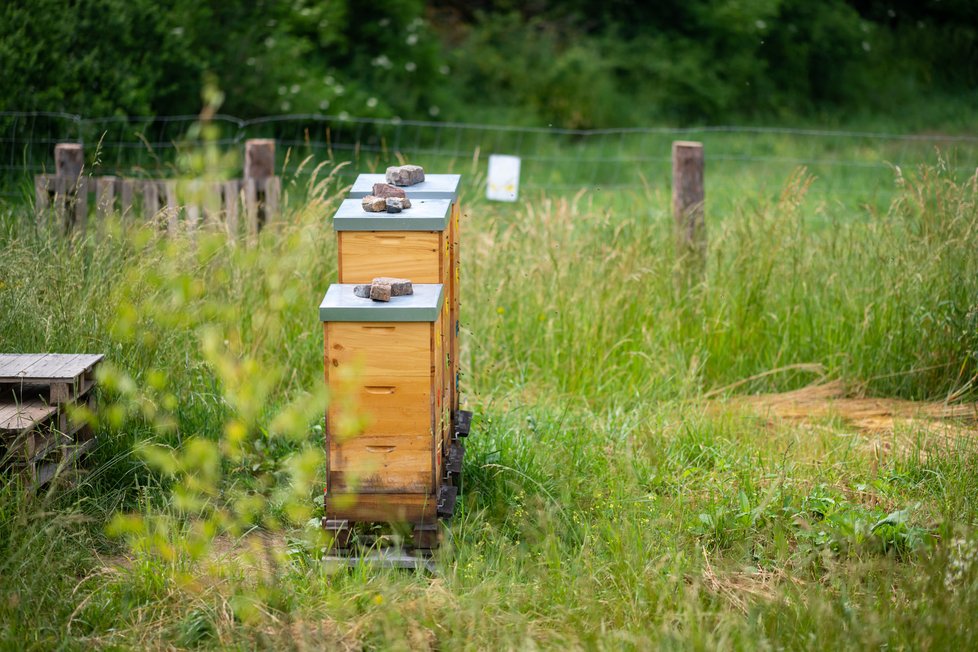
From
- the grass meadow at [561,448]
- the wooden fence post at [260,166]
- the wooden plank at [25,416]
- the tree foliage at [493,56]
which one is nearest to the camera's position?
the grass meadow at [561,448]

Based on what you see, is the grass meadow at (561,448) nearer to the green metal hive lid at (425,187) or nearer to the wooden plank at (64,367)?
the wooden plank at (64,367)

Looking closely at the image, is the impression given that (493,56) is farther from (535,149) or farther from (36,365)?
(36,365)

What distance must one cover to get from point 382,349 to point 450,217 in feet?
2.70

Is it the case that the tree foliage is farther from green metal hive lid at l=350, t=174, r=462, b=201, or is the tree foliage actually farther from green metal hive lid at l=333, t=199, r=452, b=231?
green metal hive lid at l=333, t=199, r=452, b=231

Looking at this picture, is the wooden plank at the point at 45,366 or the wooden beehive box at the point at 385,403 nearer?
the wooden beehive box at the point at 385,403

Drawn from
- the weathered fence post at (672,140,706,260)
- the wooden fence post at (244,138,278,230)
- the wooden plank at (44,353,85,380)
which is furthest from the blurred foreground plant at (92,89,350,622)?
the weathered fence post at (672,140,706,260)

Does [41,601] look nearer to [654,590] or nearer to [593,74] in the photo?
[654,590]

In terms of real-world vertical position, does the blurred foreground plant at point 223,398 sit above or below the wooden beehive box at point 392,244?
below

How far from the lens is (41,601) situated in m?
3.39

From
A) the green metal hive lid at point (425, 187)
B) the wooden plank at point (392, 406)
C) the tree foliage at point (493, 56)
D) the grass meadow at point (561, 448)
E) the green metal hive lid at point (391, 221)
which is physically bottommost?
the grass meadow at point (561, 448)

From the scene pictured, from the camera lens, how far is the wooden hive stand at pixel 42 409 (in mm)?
3898

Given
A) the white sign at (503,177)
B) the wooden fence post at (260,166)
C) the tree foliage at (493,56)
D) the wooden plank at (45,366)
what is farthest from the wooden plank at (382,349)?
the tree foliage at (493,56)

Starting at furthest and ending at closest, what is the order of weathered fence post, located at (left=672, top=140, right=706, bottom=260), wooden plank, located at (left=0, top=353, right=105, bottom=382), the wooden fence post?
the wooden fence post
weathered fence post, located at (left=672, top=140, right=706, bottom=260)
wooden plank, located at (left=0, top=353, right=105, bottom=382)

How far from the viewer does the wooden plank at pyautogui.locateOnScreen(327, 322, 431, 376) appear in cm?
351
